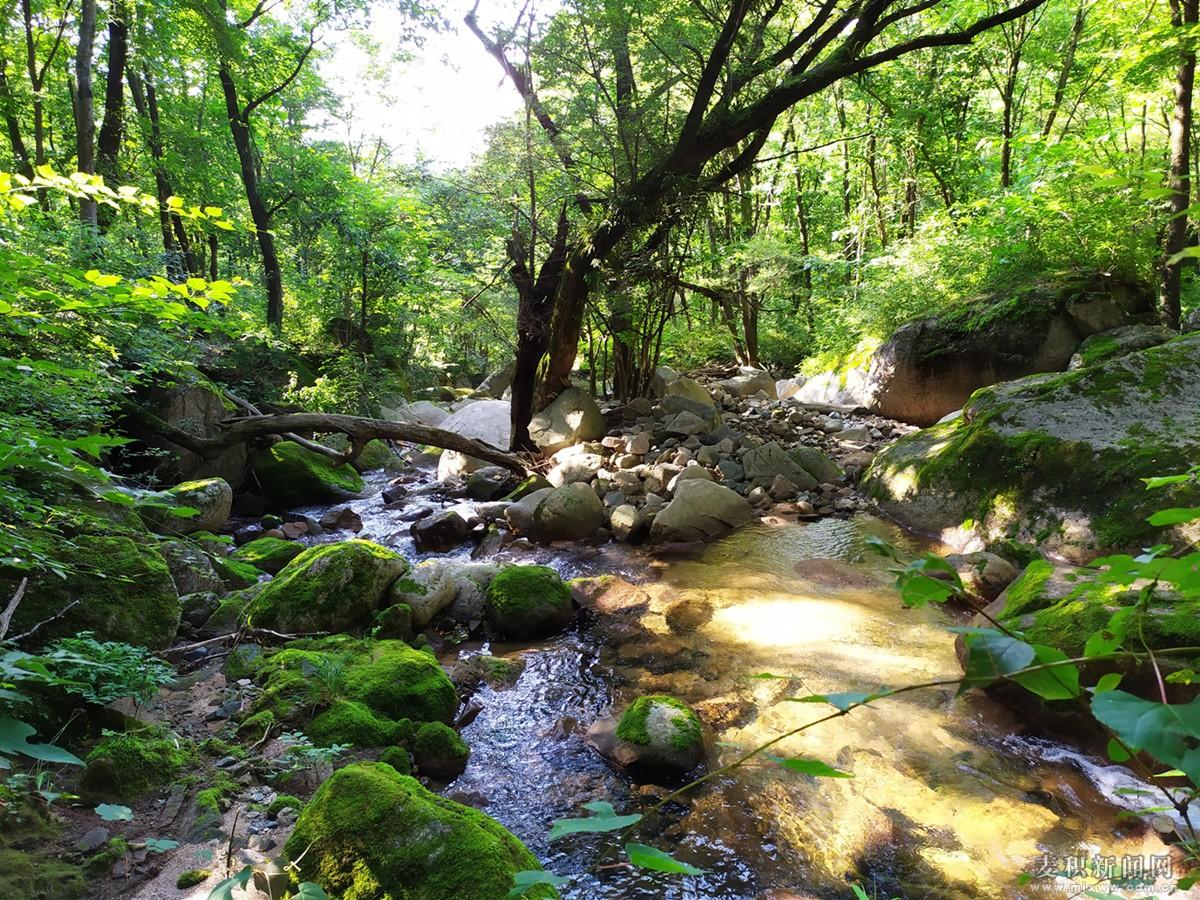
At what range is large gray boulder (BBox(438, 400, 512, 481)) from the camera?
435 inches

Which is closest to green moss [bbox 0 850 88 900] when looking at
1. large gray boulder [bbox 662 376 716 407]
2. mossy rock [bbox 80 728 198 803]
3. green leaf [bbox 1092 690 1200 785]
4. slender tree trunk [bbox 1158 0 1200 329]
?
mossy rock [bbox 80 728 198 803]

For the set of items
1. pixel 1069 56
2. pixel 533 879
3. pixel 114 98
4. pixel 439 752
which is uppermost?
pixel 1069 56

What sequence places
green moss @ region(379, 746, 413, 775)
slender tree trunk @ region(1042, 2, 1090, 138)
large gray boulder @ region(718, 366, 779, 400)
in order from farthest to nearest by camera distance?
1. large gray boulder @ region(718, 366, 779, 400)
2. slender tree trunk @ region(1042, 2, 1090, 138)
3. green moss @ region(379, 746, 413, 775)

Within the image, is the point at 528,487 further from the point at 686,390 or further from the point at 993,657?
the point at 993,657

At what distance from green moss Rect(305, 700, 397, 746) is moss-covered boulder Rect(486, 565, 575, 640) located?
1800 millimetres

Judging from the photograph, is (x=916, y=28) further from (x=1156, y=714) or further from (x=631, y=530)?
(x=1156, y=714)

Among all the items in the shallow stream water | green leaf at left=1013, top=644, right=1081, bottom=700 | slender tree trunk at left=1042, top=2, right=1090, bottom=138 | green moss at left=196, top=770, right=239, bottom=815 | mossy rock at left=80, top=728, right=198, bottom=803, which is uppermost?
slender tree trunk at left=1042, top=2, right=1090, bottom=138

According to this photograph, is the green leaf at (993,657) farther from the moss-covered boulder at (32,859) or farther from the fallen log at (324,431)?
the fallen log at (324,431)

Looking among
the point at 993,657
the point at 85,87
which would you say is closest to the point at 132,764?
the point at 993,657

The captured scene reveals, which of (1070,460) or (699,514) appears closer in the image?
(1070,460)

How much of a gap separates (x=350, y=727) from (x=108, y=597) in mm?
1451

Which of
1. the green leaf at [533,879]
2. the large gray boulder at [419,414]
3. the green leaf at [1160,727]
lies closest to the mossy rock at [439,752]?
the green leaf at [533,879]

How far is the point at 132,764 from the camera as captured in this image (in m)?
2.72

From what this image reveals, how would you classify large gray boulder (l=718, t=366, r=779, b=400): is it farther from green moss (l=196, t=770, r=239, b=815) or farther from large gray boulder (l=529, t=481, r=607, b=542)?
green moss (l=196, t=770, r=239, b=815)
